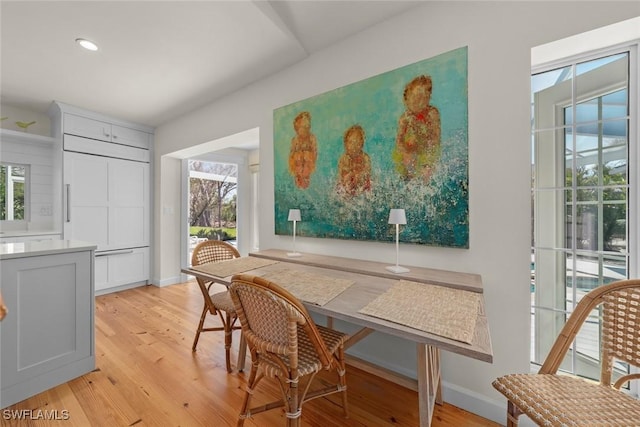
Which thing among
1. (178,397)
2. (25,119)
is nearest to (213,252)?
(178,397)

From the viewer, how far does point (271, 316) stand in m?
1.18

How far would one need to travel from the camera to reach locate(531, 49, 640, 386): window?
146 cm

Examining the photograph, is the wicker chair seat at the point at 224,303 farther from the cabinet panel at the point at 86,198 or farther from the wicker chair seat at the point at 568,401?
the cabinet panel at the point at 86,198

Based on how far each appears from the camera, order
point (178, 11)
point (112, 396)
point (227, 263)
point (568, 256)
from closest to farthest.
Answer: point (568, 256) → point (112, 396) → point (178, 11) → point (227, 263)

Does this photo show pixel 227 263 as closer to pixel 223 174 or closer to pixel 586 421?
pixel 586 421

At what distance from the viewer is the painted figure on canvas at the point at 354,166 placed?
6.76 ft

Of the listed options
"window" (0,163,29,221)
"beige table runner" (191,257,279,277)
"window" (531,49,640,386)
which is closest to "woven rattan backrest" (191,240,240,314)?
"beige table runner" (191,257,279,277)

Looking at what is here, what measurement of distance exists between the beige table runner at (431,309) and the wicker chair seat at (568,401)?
13.0 inches

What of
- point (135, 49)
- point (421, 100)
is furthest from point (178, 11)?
point (421, 100)

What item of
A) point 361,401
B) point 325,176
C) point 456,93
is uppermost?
point 456,93

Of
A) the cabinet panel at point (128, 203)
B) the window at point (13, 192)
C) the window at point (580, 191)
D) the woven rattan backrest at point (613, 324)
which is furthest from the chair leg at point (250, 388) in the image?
the window at point (13, 192)

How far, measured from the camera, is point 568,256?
161cm

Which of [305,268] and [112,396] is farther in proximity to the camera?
[305,268]

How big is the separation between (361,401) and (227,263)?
4.43 feet
